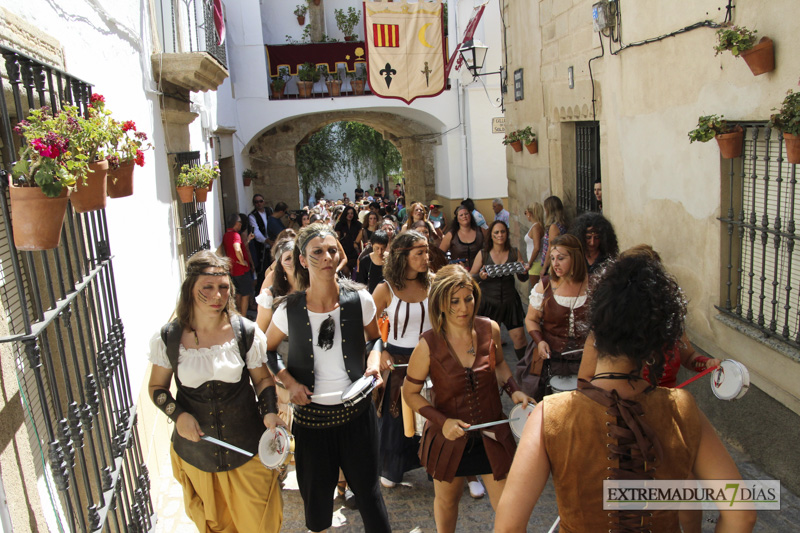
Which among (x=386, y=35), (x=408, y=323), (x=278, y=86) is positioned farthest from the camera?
(x=278, y=86)

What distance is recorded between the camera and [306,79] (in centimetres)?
1512

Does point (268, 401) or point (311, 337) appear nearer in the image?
point (268, 401)

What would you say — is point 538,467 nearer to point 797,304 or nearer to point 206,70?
point 797,304

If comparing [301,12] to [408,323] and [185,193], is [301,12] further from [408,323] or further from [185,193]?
[408,323]

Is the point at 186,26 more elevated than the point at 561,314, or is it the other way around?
the point at 186,26

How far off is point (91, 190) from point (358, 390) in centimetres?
145

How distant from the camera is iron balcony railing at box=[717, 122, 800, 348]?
4039 mm

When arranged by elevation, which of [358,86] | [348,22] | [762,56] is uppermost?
[348,22]

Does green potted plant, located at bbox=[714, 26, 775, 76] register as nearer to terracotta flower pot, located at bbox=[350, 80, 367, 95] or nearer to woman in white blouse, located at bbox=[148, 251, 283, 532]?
woman in white blouse, located at bbox=[148, 251, 283, 532]

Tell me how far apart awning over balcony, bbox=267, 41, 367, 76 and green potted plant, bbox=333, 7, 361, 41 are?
2.75 feet

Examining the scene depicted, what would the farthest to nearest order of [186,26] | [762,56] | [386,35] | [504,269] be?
[386,35], [186,26], [504,269], [762,56]

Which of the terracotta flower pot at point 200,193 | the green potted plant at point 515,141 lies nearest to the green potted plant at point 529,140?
the green potted plant at point 515,141

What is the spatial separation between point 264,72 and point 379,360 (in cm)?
1234

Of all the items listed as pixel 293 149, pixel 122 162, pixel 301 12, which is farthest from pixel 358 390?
pixel 301 12
